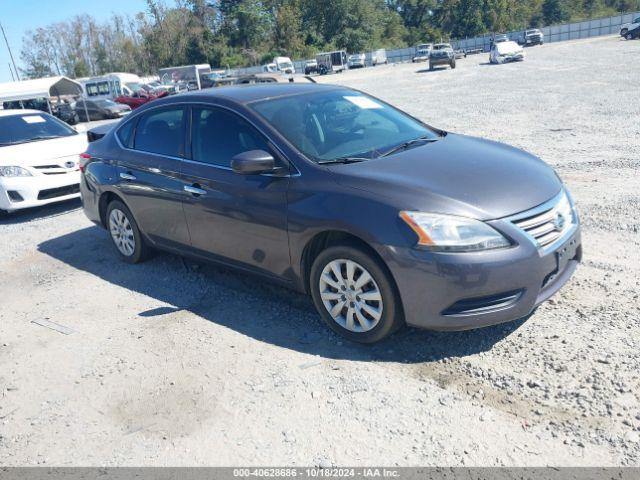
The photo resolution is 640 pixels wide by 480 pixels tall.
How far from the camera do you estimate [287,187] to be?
412 centimetres

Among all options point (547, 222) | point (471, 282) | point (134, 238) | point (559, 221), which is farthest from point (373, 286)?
point (134, 238)

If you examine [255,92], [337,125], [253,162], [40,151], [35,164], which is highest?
[255,92]

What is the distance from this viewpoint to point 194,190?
4.80m

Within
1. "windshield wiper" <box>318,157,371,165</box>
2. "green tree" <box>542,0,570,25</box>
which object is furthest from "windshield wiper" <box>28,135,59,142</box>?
"green tree" <box>542,0,570,25</box>

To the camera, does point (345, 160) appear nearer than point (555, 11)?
Yes

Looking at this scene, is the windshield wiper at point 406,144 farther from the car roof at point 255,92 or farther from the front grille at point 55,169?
the front grille at point 55,169

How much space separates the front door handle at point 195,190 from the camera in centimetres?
475

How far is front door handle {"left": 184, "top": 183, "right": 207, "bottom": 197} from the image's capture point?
475 cm

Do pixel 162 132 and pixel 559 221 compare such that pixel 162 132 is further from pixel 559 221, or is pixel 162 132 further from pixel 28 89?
pixel 28 89

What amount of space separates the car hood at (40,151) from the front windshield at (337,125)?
533cm

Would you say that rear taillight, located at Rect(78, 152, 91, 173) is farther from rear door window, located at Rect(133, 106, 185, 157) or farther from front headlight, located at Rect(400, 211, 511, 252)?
front headlight, located at Rect(400, 211, 511, 252)

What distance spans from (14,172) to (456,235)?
722cm

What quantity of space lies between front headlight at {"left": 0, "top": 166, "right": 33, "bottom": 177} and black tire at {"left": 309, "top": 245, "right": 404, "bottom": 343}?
241 inches

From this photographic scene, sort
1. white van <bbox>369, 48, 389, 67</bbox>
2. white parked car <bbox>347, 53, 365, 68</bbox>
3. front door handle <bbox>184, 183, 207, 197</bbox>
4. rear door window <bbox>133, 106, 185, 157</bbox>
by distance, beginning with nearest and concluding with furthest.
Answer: front door handle <bbox>184, 183, 207, 197</bbox>
rear door window <bbox>133, 106, 185, 157</bbox>
white parked car <bbox>347, 53, 365, 68</bbox>
white van <bbox>369, 48, 389, 67</bbox>
